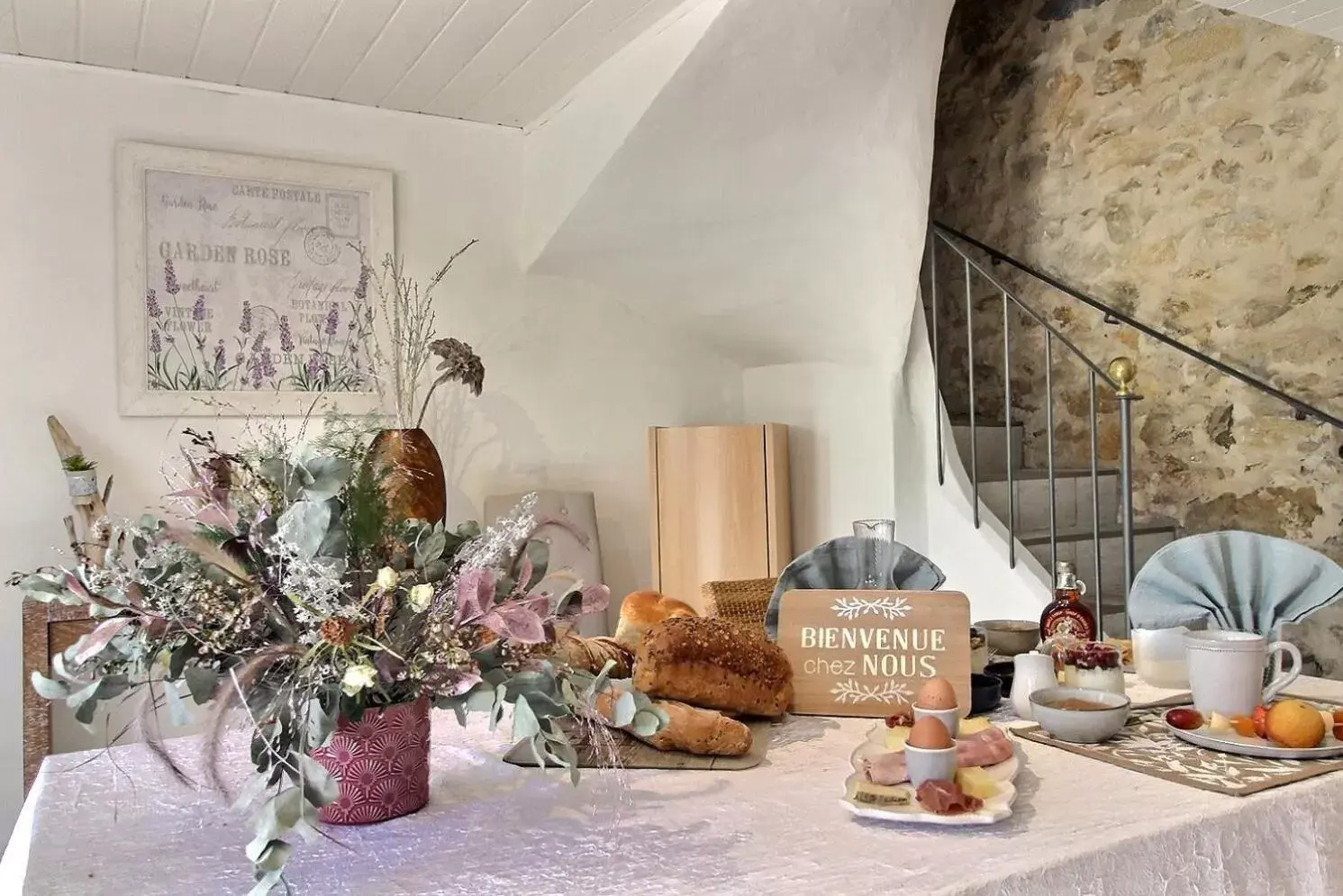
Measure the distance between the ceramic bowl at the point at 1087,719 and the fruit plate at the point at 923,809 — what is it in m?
0.18

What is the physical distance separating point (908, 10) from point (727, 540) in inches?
77.7

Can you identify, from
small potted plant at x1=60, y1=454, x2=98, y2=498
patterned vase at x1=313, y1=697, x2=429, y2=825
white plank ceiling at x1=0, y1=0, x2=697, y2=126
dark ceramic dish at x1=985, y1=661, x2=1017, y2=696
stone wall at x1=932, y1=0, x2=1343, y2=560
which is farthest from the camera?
stone wall at x1=932, y1=0, x2=1343, y2=560

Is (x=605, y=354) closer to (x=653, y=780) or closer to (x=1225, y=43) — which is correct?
(x=1225, y=43)

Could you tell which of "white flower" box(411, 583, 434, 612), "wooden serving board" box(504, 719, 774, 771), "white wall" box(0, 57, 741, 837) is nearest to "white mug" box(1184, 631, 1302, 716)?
"wooden serving board" box(504, 719, 774, 771)

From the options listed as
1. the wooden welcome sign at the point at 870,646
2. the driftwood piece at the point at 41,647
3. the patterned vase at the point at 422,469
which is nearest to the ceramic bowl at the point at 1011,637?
the wooden welcome sign at the point at 870,646

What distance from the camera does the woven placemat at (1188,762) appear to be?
114 centimetres

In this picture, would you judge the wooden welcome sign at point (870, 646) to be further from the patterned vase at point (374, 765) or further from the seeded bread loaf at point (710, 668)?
A: the patterned vase at point (374, 765)

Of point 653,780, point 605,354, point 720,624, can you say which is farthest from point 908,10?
point 653,780

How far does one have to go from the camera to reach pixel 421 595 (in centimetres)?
101

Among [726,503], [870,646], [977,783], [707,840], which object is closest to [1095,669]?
[870,646]

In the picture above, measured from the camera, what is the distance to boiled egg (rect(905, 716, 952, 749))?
1.08 metres

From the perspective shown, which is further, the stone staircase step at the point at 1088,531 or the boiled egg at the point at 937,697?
the stone staircase step at the point at 1088,531

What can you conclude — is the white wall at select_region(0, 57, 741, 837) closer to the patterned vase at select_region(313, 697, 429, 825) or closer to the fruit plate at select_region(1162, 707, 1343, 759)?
the patterned vase at select_region(313, 697, 429, 825)

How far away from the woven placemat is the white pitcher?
38mm
